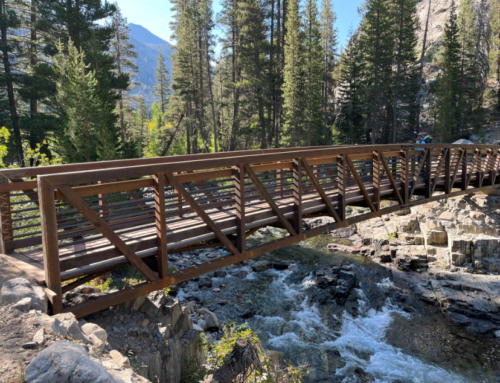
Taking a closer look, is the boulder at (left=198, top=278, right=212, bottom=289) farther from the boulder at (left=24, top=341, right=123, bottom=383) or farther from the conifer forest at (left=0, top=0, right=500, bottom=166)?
the boulder at (left=24, top=341, right=123, bottom=383)

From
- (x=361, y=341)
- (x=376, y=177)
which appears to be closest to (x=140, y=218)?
(x=376, y=177)

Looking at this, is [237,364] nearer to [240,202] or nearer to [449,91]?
[240,202]

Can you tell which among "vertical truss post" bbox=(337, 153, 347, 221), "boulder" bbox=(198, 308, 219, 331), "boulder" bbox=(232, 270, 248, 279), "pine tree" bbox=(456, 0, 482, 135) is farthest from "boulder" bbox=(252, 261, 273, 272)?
"pine tree" bbox=(456, 0, 482, 135)

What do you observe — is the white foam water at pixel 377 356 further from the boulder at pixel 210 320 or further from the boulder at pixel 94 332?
the boulder at pixel 94 332

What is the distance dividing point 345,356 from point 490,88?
48224 millimetres

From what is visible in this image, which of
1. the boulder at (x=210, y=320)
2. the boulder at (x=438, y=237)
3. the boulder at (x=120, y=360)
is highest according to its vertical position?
the boulder at (x=120, y=360)

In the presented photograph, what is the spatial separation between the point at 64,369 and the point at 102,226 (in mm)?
1877

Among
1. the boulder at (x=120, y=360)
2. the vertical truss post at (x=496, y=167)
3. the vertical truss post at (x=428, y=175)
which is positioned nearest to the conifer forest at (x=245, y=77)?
the vertical truss post at (x=428, y=175)

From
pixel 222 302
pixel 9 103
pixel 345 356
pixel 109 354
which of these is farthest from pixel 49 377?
pixel 9 103

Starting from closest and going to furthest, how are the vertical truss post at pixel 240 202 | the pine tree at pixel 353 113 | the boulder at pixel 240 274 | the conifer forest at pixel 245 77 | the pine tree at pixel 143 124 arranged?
the vertical truss post at pixel 240 202 < the boulder at pixel 240 274 < the conifer forest at pixel 245 77 < the pine tree at pixel 353 113 < the pine tree at pixel 143 124

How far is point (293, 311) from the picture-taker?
11461mm

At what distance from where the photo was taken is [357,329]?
34.3 ft

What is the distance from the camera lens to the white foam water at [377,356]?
8.32 metres

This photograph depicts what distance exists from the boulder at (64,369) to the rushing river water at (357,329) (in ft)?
22.5
